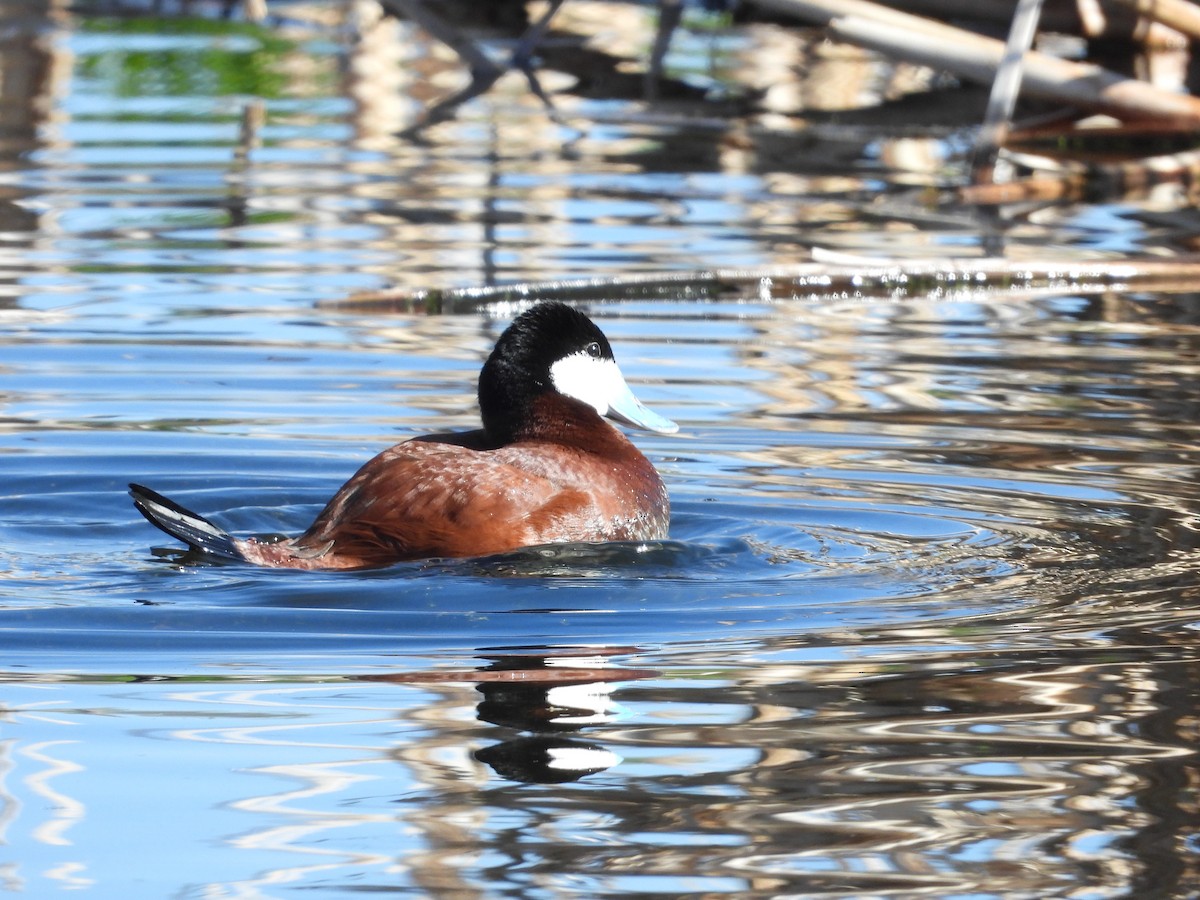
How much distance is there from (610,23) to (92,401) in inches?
494

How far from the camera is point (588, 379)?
5.61 meters

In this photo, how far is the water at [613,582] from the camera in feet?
10.4

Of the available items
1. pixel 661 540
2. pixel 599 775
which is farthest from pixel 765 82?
pixel 599 775

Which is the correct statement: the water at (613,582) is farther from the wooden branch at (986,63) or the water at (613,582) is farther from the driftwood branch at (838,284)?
the wooden branch at (986,63)

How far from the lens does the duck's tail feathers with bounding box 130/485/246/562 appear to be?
4691mm

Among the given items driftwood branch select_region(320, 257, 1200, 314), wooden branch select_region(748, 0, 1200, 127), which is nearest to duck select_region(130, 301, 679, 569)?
driftwood branch select_region(320, 257, 1200, 314)

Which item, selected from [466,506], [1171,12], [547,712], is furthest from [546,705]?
[1171,12]

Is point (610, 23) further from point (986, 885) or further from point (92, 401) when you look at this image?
point (986, 885)

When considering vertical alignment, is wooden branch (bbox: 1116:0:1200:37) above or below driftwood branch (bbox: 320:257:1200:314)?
above

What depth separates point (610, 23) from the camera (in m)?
18.8

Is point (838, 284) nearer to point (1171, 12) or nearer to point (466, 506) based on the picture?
point (1171, 12)

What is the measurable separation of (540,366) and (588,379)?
0.17 metres

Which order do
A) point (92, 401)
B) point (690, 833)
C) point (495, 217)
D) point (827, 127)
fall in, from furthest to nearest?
point (827, 127)
point (495, 217)
point (92, 401)
point (690, 833)

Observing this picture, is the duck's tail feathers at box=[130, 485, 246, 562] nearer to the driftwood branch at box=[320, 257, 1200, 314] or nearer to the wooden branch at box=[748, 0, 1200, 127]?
the driftwood branch at box=[320, 257, 1200, 314]
